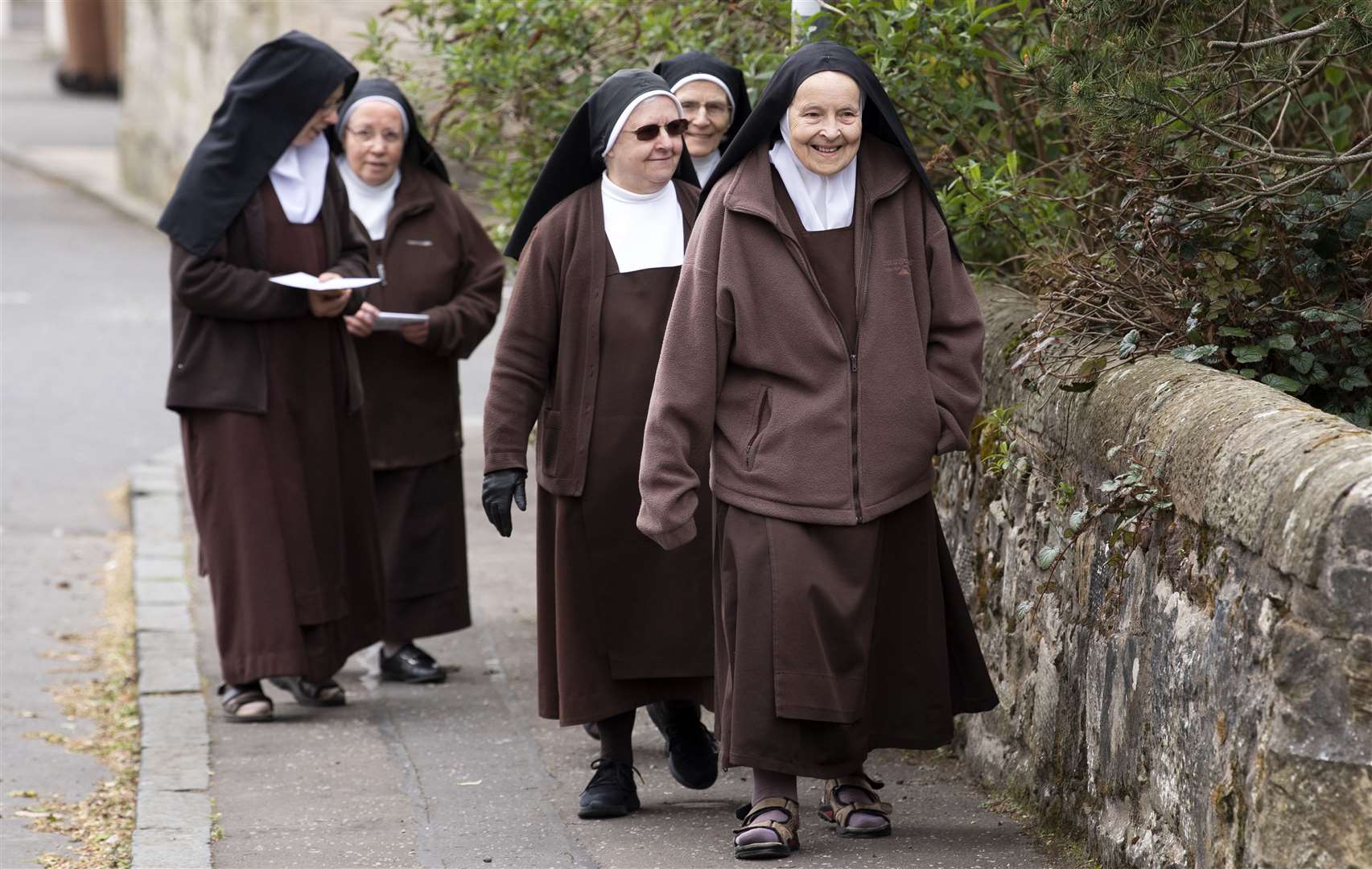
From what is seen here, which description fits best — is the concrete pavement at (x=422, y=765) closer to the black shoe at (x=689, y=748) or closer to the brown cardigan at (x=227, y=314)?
the black shoe at (x=689, y=748)

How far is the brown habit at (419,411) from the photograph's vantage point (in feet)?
22.5

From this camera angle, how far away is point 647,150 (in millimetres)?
5129

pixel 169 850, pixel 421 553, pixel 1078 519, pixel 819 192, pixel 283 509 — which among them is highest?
pixel 819 192

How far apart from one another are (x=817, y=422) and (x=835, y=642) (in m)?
0.51

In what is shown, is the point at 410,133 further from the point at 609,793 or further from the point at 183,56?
the point at 183,56

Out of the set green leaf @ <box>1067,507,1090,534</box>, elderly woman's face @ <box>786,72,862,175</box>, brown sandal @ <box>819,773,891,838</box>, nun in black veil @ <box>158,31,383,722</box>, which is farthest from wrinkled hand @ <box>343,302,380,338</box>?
green leaf @ <box>1067,507,1090,534</box>

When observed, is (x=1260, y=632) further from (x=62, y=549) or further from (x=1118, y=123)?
(x=62, y=549)

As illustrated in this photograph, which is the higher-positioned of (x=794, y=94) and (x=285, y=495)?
(x=794, y=94)

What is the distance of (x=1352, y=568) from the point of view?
10.5 ft

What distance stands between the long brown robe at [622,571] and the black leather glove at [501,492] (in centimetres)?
14

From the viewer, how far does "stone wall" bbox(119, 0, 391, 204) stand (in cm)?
1478

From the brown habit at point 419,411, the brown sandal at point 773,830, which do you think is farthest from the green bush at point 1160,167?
the brown habit at point 419,411

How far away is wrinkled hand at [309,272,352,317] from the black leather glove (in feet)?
4.70

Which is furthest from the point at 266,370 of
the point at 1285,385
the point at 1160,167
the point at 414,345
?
the point at 1285,385
